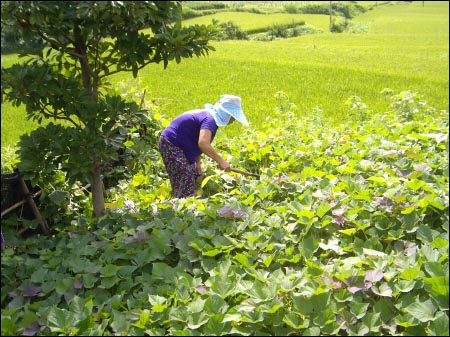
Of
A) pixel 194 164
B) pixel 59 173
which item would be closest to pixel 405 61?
pixel 194 164

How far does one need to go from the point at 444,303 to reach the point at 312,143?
9.82 ft

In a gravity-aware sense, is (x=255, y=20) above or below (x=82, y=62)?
below

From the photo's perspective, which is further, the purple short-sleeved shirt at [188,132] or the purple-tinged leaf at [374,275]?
the purple short-sleeved shirt at [188,132]

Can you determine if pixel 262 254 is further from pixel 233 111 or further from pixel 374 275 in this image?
pixel 233 111

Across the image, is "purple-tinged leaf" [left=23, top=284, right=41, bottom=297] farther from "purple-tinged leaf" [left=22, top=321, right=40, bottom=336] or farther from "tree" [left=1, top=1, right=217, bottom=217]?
"tree" [left=1, top=1, right=217, bottom=217]

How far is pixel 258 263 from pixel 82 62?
5.76ft

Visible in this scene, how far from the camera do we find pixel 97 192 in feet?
11.4

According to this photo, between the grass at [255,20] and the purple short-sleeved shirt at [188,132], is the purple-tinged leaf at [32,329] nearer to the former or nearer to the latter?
the purple short-sleeved shirt at [188,132]

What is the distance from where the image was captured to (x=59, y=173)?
3590 mm

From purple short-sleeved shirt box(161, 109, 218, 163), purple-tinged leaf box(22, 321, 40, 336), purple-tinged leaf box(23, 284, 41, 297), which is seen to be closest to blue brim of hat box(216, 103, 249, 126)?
purple short-sleeved shirt box(161, 109, 218, 163)

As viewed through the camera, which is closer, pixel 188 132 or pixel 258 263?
pixel 258 263

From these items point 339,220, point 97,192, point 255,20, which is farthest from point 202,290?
point 255,20

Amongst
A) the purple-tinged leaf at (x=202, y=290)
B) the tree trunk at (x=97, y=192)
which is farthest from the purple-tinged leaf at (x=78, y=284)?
the tree trunk at (x=97, y=192)

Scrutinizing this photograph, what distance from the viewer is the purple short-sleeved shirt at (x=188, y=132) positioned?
422cm
